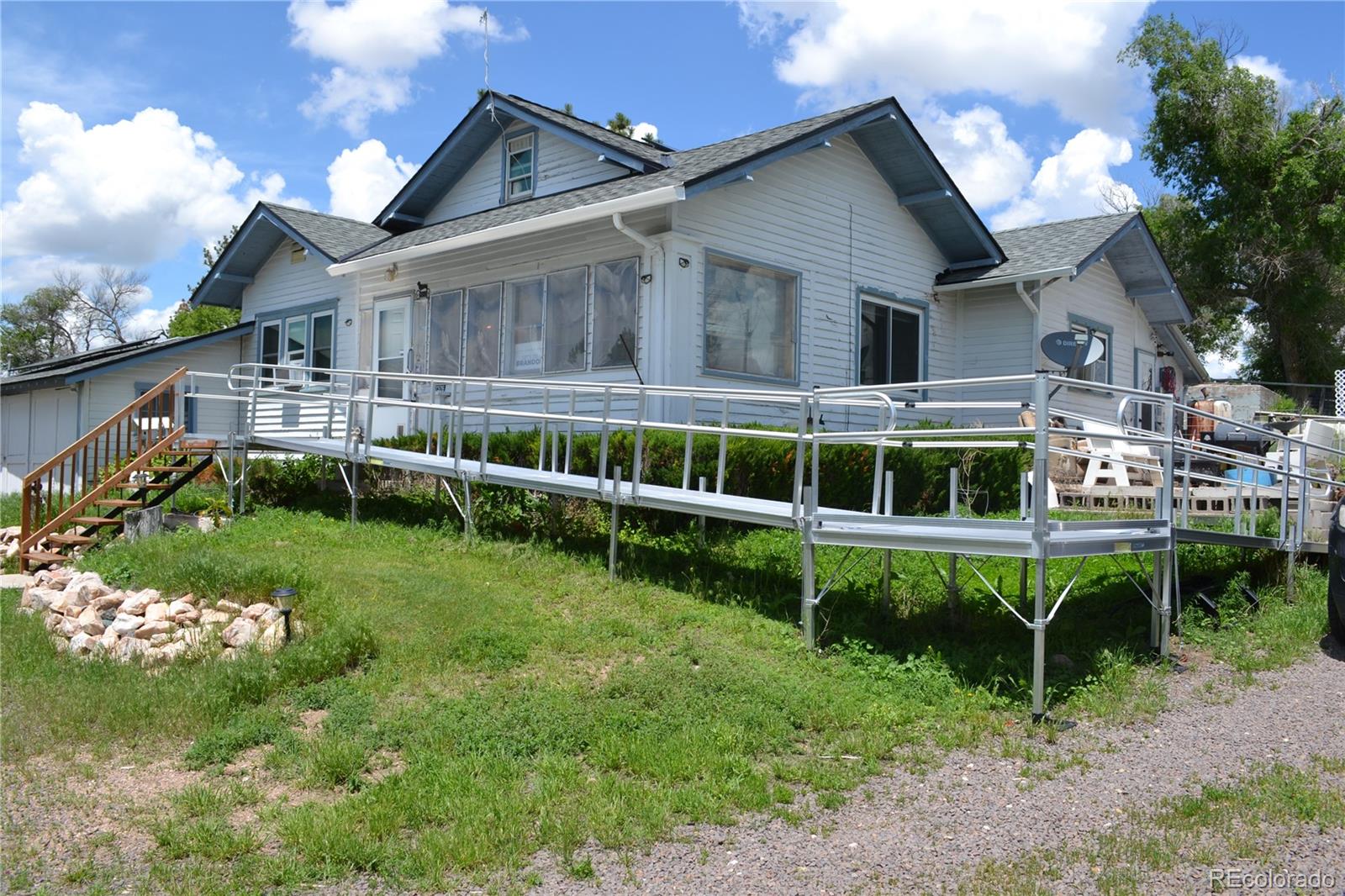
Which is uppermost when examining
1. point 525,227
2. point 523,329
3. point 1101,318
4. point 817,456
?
point 525,227

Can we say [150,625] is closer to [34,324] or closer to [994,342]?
[994,342]

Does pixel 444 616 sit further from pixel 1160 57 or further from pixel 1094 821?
pixel 1160 57

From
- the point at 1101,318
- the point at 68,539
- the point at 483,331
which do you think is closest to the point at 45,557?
the point at 68,539

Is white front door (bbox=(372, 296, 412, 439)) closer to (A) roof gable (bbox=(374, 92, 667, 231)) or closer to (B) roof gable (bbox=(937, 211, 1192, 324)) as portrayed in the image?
(A) roof gable (bbox=(374, 92, 667, 231))

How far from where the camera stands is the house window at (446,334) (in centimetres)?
1557

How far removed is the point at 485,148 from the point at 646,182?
15.8 ft

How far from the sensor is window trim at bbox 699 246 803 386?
1298 cm

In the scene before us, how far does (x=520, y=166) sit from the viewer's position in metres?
16.2

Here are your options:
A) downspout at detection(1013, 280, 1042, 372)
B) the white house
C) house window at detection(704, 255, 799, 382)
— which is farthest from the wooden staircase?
downspout at detection(1013, 280, 1042, 372)

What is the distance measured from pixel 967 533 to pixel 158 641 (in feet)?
18.9

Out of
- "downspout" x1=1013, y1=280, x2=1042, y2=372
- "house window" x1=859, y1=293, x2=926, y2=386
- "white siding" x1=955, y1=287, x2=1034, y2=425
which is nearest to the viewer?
"house window" x1=859, y1=293, x2=926, y2=386

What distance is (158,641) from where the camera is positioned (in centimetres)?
789

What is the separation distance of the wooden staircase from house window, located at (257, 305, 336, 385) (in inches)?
224

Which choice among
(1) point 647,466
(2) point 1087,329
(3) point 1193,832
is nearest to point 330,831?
(3) point 1193,832
